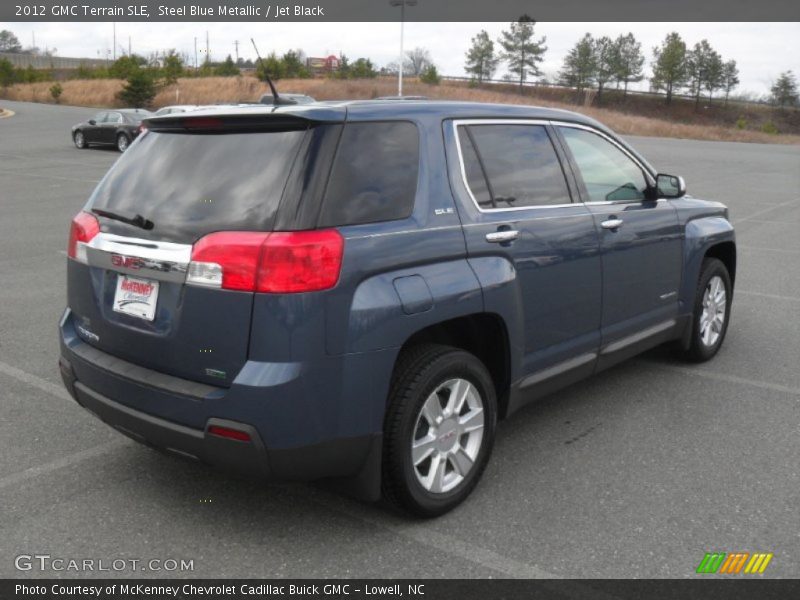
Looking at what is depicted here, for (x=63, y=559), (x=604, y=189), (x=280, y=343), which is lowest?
(x=63, y=559)

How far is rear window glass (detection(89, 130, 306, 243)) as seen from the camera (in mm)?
3145

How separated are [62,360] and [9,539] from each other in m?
0.88

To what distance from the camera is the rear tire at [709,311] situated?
224 inches

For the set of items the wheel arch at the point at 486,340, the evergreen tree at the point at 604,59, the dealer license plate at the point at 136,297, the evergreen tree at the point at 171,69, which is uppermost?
the evergreen tree at the point at 604,59

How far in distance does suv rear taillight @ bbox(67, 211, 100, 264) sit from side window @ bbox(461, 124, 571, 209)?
5.67ft

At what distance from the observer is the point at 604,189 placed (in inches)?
187

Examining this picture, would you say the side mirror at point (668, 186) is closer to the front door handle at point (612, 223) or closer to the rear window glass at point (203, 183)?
the front door handle at point (612, 223)

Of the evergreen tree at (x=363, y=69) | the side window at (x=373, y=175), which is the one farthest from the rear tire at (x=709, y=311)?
the evergreen tree at (x=363, y=69)

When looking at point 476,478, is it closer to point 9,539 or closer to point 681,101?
point 9,539

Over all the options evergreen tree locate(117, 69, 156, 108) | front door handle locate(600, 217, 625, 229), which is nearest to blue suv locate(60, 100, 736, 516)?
front door handle locate(600, 217, 625, 229)

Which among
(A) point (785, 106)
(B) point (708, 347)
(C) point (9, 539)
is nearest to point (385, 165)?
(C) point (9, 539)

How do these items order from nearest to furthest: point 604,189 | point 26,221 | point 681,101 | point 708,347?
point 604,189 → point 708,347 → point 26,221 → point 681,101

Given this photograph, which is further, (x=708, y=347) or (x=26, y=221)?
(x=26, y=221)

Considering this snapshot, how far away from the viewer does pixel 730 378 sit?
5602 mm
